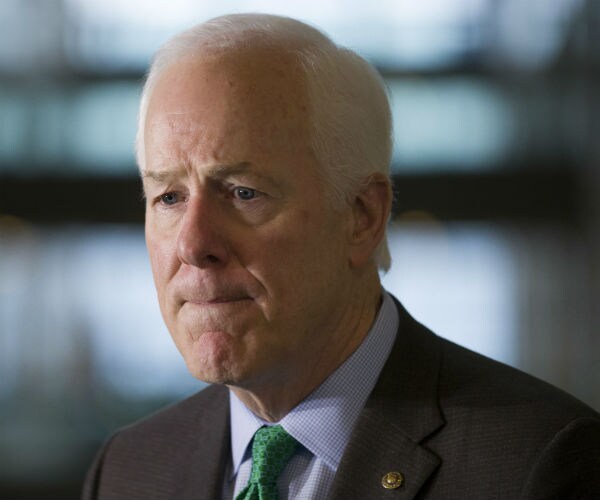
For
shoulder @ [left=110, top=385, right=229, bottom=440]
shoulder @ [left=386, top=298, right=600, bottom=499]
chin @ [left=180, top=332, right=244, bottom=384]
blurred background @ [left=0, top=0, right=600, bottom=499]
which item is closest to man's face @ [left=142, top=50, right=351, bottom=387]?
chin @ [left=180, top=332, right=244, bottom=384]

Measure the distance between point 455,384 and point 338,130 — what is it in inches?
20.4

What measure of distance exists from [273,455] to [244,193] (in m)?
0.49

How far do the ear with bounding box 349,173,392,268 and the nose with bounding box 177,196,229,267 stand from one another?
29 centimetres

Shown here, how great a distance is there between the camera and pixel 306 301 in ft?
6.17

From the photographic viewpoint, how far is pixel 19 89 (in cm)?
871

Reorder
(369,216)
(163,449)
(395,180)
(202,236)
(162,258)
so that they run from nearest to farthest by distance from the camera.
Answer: (202,236), (162,258), (369,216), (163,449), (395,180)

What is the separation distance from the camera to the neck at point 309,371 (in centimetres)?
194

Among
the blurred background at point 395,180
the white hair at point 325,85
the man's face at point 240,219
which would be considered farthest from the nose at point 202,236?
the blurred background at point 395,180

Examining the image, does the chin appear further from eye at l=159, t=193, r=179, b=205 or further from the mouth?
eye at l=159, t=193, r=179, b=205

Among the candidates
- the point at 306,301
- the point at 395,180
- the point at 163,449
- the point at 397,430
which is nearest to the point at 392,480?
the point at 397,430

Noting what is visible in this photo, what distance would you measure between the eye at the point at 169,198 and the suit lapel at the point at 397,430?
0.51m

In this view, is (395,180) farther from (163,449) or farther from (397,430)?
(397,430)

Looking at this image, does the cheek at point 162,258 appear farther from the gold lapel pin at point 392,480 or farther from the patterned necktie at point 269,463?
the gold lapel pin at point 392,480

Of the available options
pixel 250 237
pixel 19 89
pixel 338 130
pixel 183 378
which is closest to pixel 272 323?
pixel 250 237
